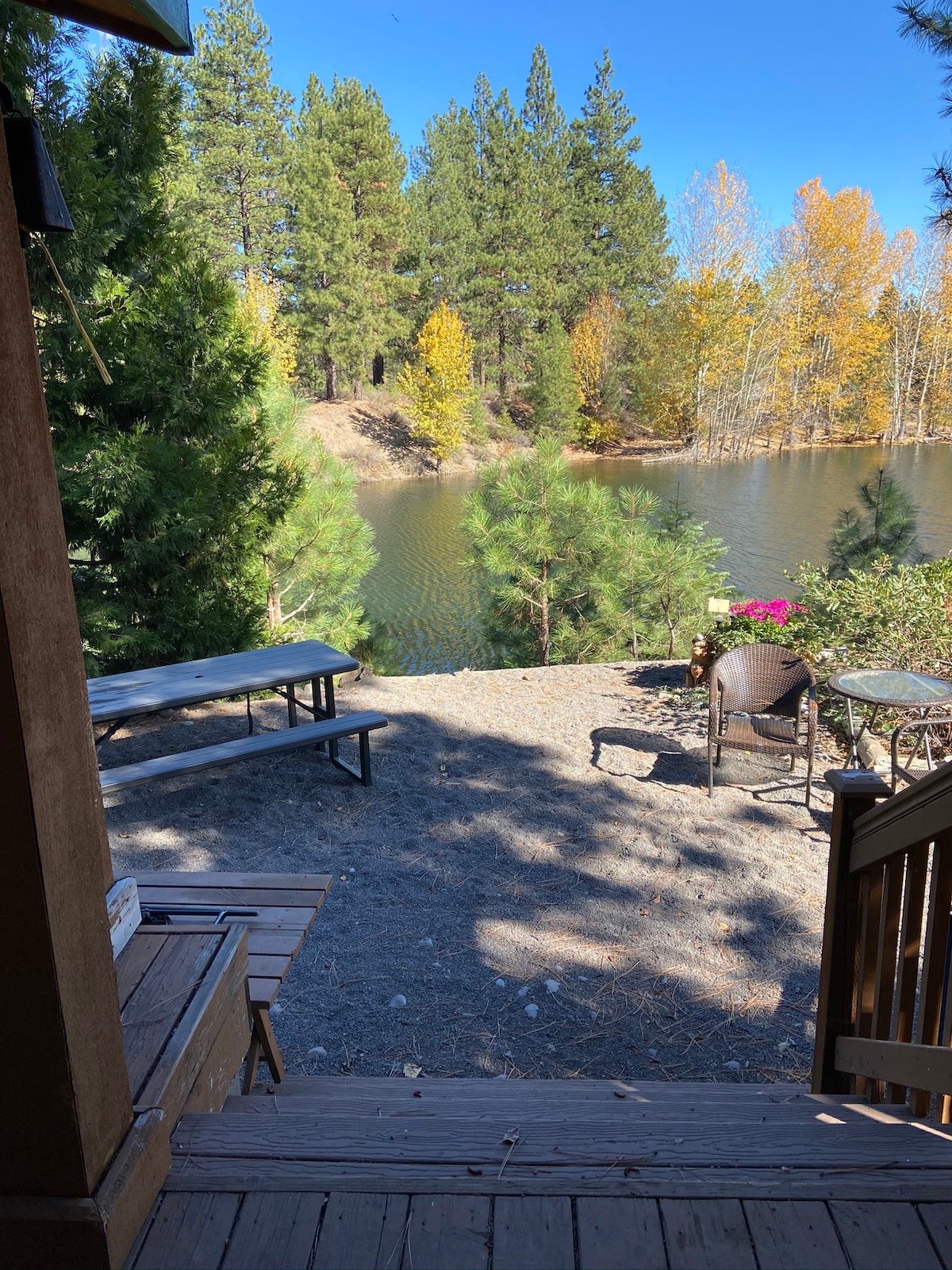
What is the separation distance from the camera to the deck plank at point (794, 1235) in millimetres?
1053

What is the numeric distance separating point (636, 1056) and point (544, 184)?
31.4 m

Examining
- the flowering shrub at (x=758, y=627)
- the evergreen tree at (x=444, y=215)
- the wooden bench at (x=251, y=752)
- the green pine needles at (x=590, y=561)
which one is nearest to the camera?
the wooden bench at (x=251, y=752)

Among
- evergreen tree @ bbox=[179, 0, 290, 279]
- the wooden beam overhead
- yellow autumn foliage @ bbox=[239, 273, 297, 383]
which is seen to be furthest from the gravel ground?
evergreen tree @ bbox=[179, 0, 290, 279]

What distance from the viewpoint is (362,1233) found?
1.09 m

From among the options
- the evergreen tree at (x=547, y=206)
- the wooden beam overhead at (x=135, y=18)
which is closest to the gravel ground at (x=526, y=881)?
the wooden beam overhead at (x=135, y=18)

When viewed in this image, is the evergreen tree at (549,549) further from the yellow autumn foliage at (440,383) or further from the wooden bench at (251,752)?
the yellow autumn foliage at (440,383)

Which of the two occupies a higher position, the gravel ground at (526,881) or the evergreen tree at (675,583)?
the evergreen tree at (675,583)

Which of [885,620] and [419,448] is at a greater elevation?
[419,448]

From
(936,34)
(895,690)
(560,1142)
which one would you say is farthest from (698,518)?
(560,1142)

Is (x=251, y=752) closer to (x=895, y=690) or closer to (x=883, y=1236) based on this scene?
(x=895, y=690)

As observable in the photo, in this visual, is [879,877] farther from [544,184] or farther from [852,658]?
[544,184]

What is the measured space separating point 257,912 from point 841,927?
1376 mm

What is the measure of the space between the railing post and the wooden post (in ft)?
4.93

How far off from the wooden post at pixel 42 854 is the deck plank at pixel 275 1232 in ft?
0.61
